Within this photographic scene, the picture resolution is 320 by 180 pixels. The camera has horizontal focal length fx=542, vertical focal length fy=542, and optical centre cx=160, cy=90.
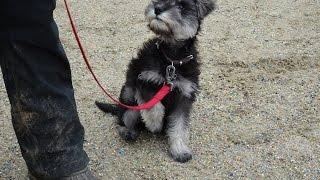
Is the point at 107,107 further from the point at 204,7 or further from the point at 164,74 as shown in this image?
the point at 204,7

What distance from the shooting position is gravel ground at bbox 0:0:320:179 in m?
3.36

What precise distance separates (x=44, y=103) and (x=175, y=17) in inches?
38.2

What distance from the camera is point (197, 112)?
392 cm

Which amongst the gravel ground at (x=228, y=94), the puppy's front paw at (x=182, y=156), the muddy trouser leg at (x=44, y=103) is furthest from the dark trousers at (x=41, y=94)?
the puppy's front paw at (x=182, y=156)

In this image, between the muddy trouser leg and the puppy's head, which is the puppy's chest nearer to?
the puppy's head

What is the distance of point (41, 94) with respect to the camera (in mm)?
2566

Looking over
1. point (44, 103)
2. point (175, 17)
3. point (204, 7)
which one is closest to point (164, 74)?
point (175, 17)

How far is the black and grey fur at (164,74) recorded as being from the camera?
10.4 ft

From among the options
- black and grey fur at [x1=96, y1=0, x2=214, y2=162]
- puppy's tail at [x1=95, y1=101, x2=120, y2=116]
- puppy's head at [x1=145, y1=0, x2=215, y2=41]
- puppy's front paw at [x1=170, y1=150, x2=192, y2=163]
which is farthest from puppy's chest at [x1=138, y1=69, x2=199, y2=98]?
puppy's tail at [x1=95, y1=101, x2=120, y2=116]

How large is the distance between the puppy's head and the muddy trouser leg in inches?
28.3

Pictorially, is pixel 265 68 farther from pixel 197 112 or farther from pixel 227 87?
pixel 197 112

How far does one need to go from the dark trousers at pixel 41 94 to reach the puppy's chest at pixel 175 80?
2.07 feet

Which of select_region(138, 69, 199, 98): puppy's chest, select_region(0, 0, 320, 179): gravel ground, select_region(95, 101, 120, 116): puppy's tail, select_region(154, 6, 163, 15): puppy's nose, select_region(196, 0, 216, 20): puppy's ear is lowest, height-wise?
select_region(0, 0, 320, 179): gravel ground

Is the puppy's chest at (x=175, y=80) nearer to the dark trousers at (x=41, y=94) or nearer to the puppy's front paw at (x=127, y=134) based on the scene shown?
the puppy's front paw at (x=127, y=134)
